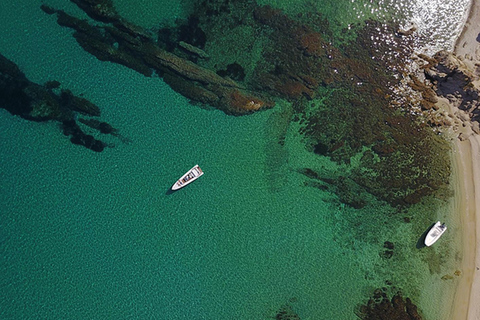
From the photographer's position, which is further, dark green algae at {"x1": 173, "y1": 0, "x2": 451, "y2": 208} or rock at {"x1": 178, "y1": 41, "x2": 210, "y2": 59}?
dark green algae at {"x1": 173, "y1": 0, "x2": 451, "y2": 208}

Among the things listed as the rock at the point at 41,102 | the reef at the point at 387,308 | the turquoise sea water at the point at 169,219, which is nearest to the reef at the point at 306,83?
the turquoise sea water at the point at 169,219

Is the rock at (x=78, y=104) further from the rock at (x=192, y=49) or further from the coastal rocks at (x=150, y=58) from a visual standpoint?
the rock at (x=192, y=49)

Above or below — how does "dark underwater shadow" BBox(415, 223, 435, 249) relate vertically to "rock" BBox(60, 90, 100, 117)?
above

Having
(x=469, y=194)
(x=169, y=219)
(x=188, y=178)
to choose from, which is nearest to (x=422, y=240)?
(x=469, y=194)

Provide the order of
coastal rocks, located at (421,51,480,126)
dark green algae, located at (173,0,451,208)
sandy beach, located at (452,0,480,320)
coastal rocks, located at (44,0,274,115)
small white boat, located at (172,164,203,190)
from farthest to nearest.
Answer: dark green algae, located at (173,0,451,208)
coastal rocks, located at (44,0,274,115)
coastal rocks, located at (421,51,480,126)
sandy beach, located at (452,0,480,320)
small white boat, located at (172,164,203,190)

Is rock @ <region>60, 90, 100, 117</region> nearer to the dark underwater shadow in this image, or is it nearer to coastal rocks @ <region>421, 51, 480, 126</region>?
coastal rocks @ <region>421, 51, 480, 126</region>

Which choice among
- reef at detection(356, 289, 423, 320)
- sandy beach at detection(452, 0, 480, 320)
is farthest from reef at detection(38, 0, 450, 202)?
reef at detection(356, 289, 423, 320)

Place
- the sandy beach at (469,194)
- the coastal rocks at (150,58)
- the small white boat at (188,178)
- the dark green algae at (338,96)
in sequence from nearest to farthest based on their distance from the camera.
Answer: the small white boat at (188,178)
the sandy beach at (469,194)
the coastal rocks at (150,58)
the dark green algae at (338,96)

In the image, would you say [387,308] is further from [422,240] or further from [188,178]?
[188,178]
